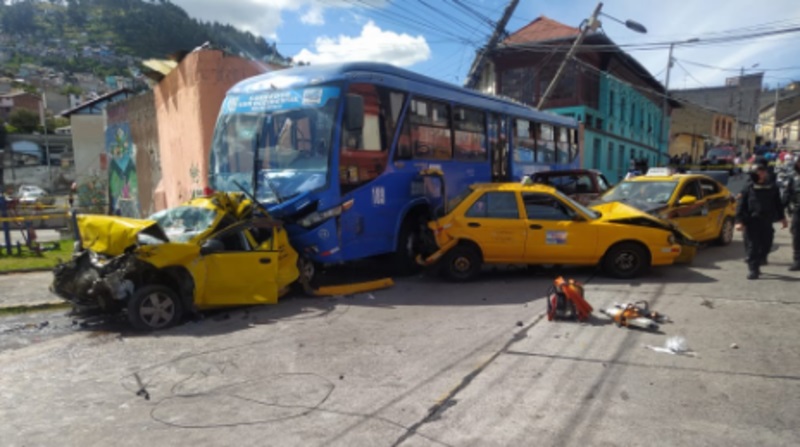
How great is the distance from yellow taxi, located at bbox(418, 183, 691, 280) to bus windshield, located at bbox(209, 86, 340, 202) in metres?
2.22

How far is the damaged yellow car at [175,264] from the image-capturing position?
18.5 ft

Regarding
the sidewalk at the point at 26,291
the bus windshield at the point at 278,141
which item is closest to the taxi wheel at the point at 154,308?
the bus windshield at the point at 278,141

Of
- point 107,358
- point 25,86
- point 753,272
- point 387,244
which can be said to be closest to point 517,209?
point 387,244

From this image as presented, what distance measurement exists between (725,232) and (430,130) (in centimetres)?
703

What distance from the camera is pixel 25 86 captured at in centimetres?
8962

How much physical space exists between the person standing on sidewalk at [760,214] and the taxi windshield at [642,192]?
185cm

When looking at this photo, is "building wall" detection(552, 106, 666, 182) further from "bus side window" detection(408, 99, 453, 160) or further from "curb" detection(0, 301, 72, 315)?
"curb" detection(0, 301, 72, 315)

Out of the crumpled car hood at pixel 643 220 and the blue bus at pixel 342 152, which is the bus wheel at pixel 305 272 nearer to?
the blue bus at pixel 342 152

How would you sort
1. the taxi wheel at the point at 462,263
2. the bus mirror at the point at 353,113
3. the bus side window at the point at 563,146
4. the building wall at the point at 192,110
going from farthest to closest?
the bus side window at the point at 563,146
the building wall at the point at 192,110
the taxi wheel at the point at 462,263
the bus mirror at the point at 353,113

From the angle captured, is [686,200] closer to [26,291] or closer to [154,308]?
[154,308]

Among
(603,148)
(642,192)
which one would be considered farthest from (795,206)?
(603,148)

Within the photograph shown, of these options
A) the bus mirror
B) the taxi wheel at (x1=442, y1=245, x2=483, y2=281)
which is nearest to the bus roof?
the bus mirror

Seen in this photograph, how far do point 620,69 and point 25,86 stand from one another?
4025 inches

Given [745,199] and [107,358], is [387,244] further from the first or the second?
[745,199]
